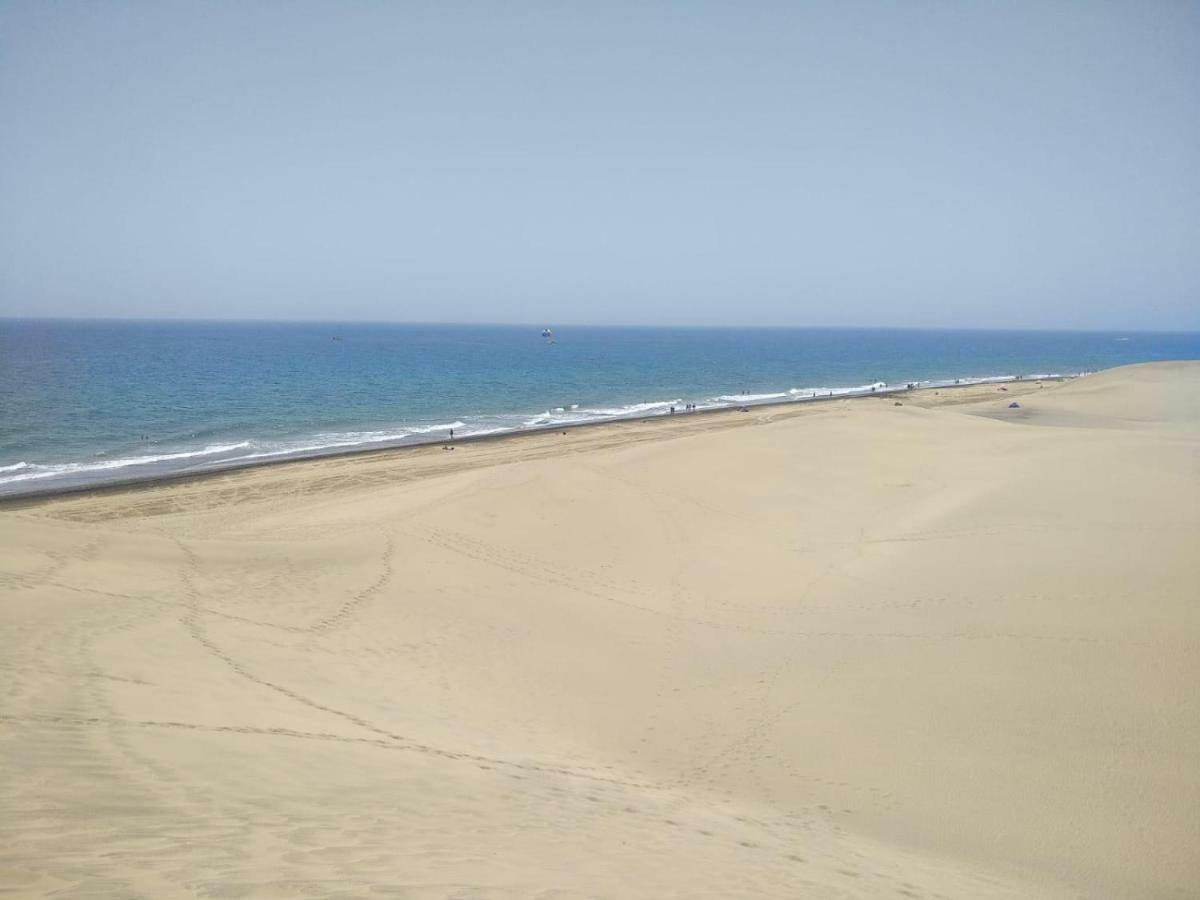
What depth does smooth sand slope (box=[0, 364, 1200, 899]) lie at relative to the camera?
Result: 499 centimetres

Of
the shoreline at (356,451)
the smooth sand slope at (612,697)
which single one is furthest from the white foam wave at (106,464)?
the smooth sand slope at (612,697)

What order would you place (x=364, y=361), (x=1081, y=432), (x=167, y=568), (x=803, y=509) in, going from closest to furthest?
Result: (x=167, y=568), (x=803, y=509), (x=1081, y=432), (x=364, y=361)

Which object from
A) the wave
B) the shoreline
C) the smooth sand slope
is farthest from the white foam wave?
the smooth sand slope

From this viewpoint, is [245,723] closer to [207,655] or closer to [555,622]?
[207,655]

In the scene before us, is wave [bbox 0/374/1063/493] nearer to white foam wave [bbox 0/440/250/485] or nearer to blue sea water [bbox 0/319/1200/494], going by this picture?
white foam wave [bbox 0/440/250/485]

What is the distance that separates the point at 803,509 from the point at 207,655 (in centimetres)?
1565

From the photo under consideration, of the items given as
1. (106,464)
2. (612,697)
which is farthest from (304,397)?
(612,697)

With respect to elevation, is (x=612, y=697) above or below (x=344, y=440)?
below

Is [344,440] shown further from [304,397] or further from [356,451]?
[304,397]

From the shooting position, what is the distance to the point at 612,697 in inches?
388

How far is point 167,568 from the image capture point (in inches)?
483

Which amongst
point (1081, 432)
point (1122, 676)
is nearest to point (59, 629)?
point (1122, 676)

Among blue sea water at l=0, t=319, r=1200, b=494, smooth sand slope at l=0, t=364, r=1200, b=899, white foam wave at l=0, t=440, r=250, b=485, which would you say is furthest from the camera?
blue sea water at l=0, t=319, r=1200, b=494

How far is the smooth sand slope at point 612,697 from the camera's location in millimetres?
4988
